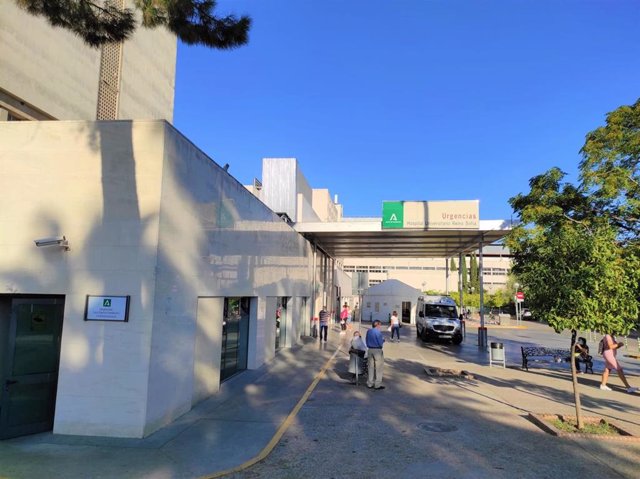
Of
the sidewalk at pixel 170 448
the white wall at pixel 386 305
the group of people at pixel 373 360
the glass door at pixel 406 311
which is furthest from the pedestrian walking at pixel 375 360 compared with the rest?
the glass door at pixel 406 311

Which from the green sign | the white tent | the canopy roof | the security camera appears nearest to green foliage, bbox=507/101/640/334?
the security camera

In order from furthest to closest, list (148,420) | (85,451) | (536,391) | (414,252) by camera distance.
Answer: (414,252), (536,391), (148,420), (85,451)

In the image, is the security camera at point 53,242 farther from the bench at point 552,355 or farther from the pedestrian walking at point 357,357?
the bench at point 552,355

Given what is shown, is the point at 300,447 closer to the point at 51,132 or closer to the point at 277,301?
the point at 51,132

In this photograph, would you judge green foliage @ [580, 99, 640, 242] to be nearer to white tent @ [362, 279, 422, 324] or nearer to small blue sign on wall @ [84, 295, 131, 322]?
small blue sign on wall @ [84, 295, 131, 322]

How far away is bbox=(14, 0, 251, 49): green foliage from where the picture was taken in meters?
7.72

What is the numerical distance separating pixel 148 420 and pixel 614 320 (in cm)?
748

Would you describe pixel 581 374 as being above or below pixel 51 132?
below

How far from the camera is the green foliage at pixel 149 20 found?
7.72 meters

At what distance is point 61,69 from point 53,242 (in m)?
7.52

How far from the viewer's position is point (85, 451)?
6.00m

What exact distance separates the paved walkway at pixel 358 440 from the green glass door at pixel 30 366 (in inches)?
13.0

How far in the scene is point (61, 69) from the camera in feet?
39.6

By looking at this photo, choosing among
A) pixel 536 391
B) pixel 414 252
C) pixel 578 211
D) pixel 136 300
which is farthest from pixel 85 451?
pixel 414 252
